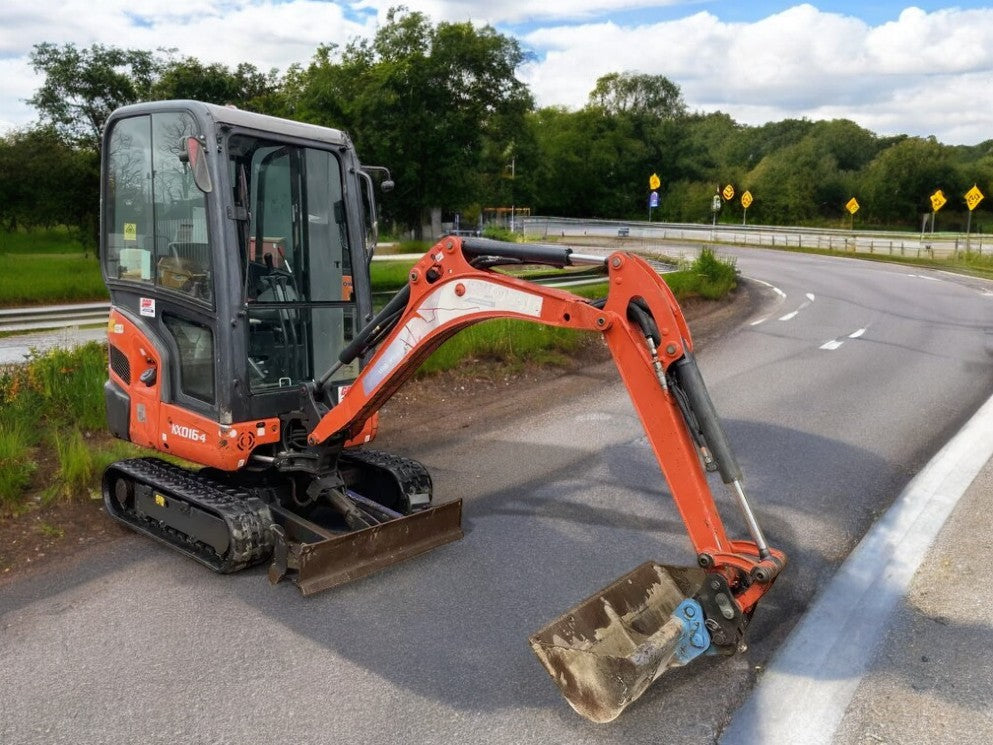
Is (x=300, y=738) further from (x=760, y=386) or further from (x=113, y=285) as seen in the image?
(x=760, y=386)

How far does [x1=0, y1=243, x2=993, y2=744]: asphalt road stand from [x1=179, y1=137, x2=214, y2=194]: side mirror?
2.43 metres

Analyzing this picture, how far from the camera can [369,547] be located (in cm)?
536

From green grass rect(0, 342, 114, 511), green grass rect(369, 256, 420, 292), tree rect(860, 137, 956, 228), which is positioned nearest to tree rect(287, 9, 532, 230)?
green grass rect(369, 256, 420, 292)

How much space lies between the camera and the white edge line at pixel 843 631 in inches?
153

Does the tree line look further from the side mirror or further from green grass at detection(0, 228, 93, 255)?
the side mirror

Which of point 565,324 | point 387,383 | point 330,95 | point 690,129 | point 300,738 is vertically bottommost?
point 300,738

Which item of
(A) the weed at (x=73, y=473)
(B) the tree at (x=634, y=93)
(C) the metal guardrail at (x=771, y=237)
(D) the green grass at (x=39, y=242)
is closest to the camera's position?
(A) the weed at (x=73, y=473)

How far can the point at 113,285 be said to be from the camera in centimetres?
609

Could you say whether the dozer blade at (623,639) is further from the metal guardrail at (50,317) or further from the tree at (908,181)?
the tree at (908,181)

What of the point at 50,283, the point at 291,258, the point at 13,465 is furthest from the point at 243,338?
the point at 50,283

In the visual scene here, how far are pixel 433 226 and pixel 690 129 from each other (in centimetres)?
6558

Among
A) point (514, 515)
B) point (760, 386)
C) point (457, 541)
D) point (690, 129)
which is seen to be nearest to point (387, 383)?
point (457, 541)

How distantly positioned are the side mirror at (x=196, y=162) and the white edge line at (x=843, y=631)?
13.4 feet

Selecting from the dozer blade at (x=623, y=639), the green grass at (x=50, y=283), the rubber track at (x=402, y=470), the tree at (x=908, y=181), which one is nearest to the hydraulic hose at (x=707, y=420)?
the dozer blade at (x=623, y=639)
